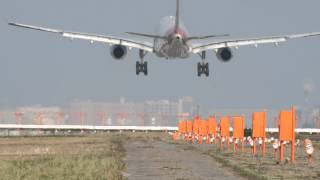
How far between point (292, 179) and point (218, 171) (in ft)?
18.3

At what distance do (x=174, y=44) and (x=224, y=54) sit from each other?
712 cm

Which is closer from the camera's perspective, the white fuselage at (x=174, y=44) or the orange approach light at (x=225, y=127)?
the white fuselage at (x=174, y=44)

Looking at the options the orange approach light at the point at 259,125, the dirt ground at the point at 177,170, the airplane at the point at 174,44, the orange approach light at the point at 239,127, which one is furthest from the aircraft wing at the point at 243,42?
the dirt ground at the point at 177,170

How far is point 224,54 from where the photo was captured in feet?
259

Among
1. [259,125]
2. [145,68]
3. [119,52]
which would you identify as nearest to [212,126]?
[145,68]

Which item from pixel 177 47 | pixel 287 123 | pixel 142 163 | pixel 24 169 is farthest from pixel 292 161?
pixel 177 47

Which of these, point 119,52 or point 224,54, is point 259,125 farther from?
point 119,52

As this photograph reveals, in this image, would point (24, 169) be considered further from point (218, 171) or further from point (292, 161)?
point (292, 161)

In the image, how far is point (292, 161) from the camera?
48.8 m

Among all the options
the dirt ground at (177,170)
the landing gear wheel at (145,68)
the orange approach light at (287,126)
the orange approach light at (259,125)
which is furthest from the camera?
the landing gear wheel at (145,68)

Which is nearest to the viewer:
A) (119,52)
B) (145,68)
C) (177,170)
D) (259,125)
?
(177,170)

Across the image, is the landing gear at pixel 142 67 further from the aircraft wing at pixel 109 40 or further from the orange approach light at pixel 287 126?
the orange approach light at pixel 287 126

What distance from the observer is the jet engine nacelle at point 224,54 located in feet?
258

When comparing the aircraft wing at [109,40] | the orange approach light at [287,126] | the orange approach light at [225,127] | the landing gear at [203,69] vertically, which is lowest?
the orange approach light at [287,126]
